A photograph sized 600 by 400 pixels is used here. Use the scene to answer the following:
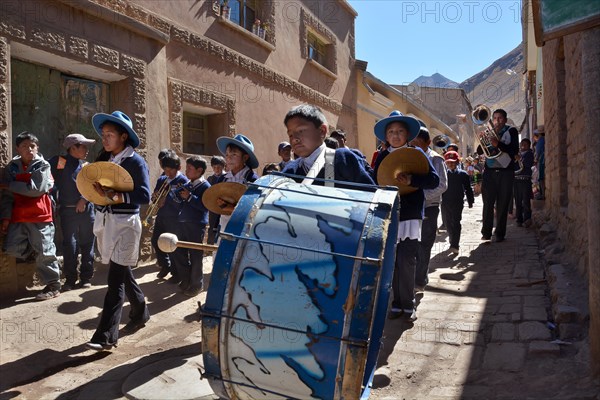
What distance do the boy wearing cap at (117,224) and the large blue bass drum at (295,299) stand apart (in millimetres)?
1852

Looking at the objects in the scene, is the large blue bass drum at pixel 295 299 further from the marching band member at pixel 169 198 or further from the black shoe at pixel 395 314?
the marching band member at pixel 169 198

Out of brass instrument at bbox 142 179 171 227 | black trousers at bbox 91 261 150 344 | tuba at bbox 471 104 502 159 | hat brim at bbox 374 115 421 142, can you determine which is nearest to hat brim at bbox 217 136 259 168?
hat brim at bbox 374 115 421 142

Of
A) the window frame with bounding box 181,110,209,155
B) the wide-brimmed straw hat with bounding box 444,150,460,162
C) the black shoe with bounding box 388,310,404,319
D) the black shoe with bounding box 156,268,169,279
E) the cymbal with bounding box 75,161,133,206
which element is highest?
the window frame with bounding box 181,110,209,155

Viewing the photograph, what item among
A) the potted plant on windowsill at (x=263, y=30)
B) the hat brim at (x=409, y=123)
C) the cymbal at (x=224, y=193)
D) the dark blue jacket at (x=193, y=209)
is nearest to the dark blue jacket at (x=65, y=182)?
the dark blue jacket at (x=193, y=209)

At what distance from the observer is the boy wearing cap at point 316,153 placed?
274cm

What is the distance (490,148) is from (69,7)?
17.9 feet

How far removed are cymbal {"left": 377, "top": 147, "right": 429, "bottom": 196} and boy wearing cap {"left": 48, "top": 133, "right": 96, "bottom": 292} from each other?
3.42m

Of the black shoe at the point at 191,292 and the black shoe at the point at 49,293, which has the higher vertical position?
the black shoe at the point at 49,293

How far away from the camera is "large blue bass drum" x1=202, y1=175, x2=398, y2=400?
182 centimetres

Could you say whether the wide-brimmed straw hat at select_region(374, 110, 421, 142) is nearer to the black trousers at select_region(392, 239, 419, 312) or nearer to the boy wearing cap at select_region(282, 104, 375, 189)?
the black trousers at select_region(392, 239, 419, 312)

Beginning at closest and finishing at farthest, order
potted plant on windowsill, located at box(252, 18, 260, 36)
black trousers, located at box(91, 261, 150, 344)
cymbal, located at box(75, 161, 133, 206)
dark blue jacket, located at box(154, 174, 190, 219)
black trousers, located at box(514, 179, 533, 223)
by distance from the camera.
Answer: cymbal, located at box(75, 161, 133, 206) → black trousers, located at box(91, 261, 150, 344) → dark blue jacket, located at box(154, 174, 190, 219) → black trousers, located at box(514, 179, 533, 223) → potted plant on windowsill, located at box(252, 18, 260, 36)

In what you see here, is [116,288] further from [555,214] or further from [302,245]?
[555,214]

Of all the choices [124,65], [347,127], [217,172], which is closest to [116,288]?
[217,172]

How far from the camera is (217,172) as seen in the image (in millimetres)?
6168
